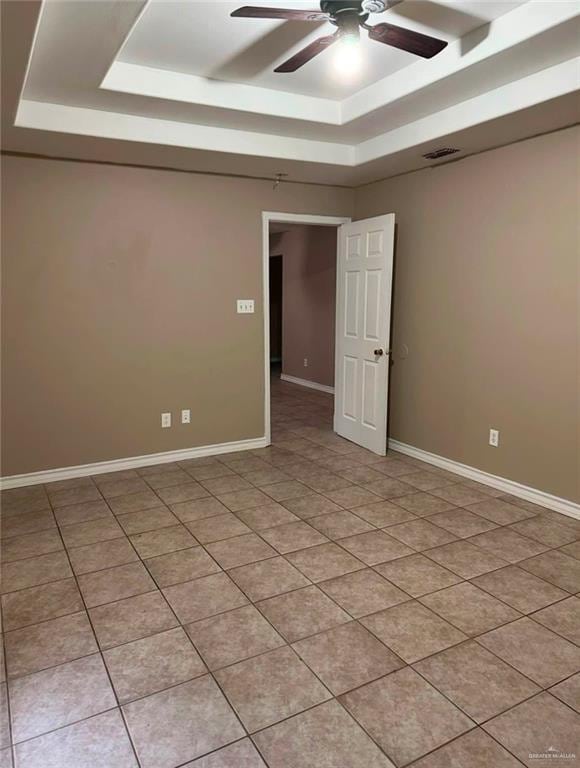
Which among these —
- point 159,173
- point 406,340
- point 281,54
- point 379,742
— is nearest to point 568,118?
point 281,54

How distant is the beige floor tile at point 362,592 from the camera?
2.42 m

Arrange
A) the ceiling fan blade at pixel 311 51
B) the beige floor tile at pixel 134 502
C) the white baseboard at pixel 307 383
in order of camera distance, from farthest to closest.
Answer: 1. the white baseboard at pixel 307 383
2. the beige floor tile at pixel 134 502
3. the ceiling fan blade at pixel 311 51

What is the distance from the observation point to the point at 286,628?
7.43 ft

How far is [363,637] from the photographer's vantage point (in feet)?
7.25

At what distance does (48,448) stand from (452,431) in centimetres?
307

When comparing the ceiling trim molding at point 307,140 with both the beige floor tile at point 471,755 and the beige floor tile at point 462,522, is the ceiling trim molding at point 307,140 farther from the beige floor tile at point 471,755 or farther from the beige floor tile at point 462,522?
the beige floor tile at point 471,755

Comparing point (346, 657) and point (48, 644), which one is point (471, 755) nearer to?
point (346, 657)

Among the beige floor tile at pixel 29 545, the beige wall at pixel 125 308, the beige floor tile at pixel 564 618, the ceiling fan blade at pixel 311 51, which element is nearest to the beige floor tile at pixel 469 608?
the beige floor tile at pixel 564 618

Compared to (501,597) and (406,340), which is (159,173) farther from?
(501,597)

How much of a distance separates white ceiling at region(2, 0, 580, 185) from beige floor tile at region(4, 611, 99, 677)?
235 cm

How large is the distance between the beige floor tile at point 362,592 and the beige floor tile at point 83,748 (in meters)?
1.06

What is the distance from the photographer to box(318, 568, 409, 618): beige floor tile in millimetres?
2424

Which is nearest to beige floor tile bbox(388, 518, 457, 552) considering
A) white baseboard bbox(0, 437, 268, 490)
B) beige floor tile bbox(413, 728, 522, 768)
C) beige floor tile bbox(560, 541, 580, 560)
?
beige floor tile bbox(560, 541, 580, 560)

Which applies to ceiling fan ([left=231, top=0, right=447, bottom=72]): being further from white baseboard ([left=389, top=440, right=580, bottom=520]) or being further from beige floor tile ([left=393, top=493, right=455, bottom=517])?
white baseboard ([left=389, top=440, right=580, bottom=520])
